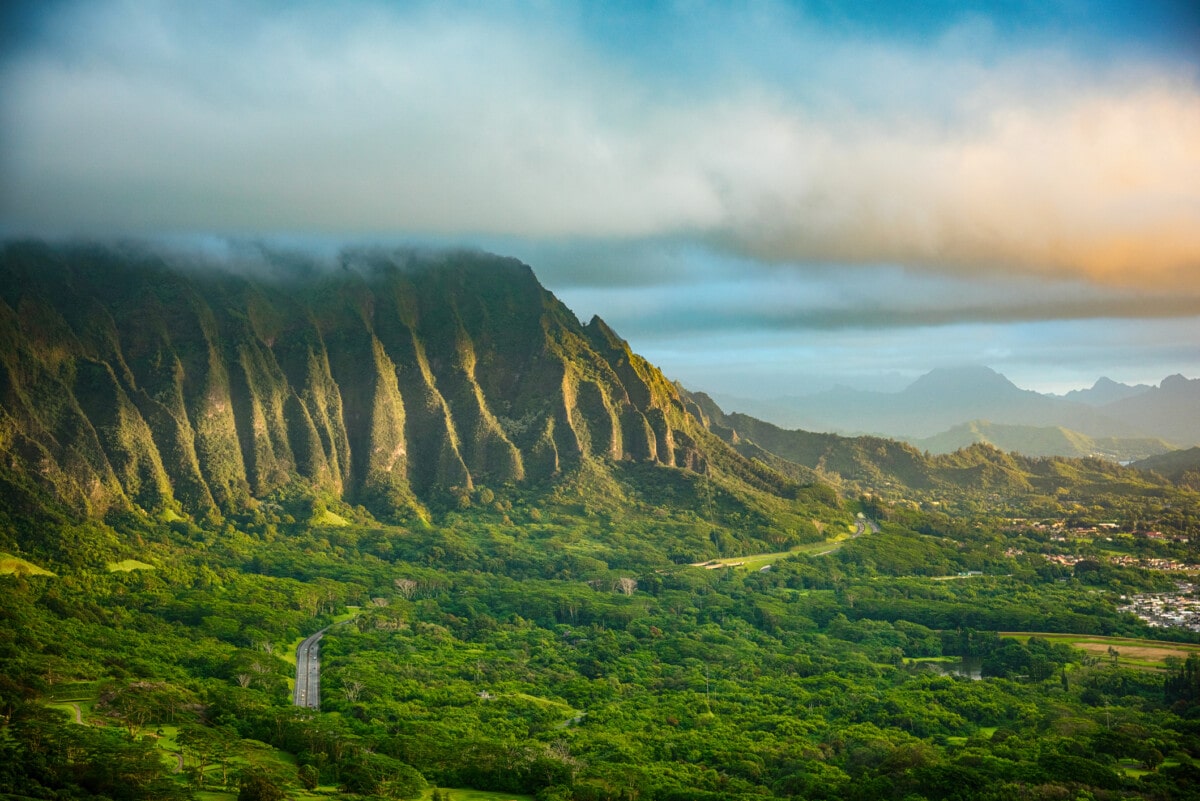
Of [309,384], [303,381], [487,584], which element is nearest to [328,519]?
[309,384]

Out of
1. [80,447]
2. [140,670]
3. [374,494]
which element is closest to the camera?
[140,670]

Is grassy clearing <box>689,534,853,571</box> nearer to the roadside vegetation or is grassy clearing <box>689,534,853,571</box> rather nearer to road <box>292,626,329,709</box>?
the roadside vegetation

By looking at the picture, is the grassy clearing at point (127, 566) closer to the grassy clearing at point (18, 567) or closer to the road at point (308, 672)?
the grassy clearing at point (18, 567)

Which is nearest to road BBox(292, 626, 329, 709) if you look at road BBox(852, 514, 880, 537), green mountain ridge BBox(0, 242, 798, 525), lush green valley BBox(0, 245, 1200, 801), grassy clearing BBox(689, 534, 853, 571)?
lush green valley BBox(0, 245, 1200, 801)

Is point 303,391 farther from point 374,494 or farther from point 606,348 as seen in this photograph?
point 606,348

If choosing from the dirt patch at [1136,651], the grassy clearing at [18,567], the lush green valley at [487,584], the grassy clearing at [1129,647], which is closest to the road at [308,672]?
the lush green valley at [487,584]

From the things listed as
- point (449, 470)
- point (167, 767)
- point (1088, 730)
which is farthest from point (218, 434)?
point (1088, 730)

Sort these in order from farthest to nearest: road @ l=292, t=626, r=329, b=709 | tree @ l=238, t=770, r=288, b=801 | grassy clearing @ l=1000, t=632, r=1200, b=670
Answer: grassy clearing @ l=1000, t=632, r=1200, b=670 → road @ l=292, t=626, r=329, b=709 → tree @ l=238, t=770, r=288, b=801
